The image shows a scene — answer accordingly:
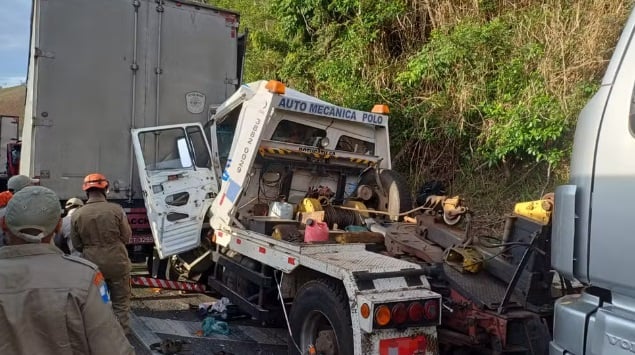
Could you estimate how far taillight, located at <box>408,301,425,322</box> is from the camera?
11.4ft

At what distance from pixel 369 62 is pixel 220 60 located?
3.46 m

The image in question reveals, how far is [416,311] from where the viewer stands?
3.50m

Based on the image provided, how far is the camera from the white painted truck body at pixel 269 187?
3541 millimetres

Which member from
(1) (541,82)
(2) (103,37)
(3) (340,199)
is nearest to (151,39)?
(2) (103,37)

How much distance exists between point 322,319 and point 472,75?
5.63 meters

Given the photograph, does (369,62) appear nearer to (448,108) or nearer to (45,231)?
(448,108)

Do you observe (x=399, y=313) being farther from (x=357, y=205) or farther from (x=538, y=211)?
(x=357, y=205)

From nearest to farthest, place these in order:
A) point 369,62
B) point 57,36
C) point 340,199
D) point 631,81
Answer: point 631,81 → point 340,199 → point 57,36 → point 369,62

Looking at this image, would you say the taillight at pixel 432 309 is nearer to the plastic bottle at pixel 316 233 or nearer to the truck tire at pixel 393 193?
the plastic bottle at pixel 316 233

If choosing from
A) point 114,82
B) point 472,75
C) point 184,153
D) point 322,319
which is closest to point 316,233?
point 322,319

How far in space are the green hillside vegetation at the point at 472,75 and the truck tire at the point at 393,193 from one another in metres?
1.57

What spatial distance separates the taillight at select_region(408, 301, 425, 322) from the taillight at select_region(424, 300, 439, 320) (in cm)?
4

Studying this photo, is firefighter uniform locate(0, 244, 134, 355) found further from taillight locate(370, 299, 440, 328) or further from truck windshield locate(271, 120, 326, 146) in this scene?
truck windshield locate(271, 120, 326, 146)

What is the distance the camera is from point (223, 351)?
16.9ft
